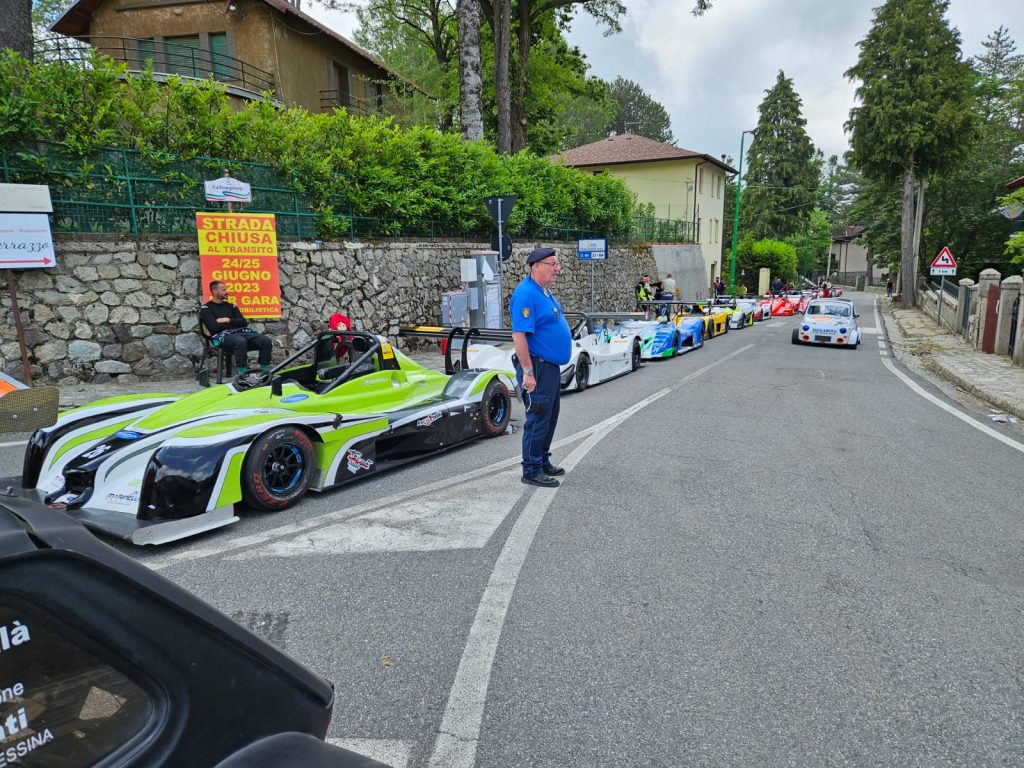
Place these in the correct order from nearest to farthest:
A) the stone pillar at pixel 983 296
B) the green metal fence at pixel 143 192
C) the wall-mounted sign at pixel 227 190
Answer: the green metal fence at pixel 143 192 < the wall-mounted sign at pixel 227 190 < the stone pillar at pixel 983 296

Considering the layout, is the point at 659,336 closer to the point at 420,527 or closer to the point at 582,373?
the point at 582,373

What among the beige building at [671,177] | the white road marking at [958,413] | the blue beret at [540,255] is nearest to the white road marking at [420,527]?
the blue beret at [540,255]

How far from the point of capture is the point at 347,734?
94.8 inches

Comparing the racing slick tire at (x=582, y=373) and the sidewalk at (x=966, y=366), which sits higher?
the racing slick tire at (x=582, y=373)

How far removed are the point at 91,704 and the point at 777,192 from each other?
64.3 m

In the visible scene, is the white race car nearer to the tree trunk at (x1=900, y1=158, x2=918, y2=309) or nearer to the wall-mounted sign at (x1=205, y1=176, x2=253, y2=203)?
the wall-mounted sign at (x1=205, y1=176, x2=253, y2=203)

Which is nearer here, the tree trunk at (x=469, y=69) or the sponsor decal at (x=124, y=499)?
the sponsor decal at (x=124, y=499)

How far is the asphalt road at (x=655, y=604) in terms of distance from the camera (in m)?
2.45

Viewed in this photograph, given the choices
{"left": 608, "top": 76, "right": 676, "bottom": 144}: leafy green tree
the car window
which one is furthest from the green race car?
{"left": 608, "top": 76, "right": 676, "bottom": 144}: leafy green tree

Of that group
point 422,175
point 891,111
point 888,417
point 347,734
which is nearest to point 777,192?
point 891,111

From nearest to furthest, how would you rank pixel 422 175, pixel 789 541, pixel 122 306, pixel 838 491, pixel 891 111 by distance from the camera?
pixel 789 541 < pixel 838 491 < pixel 122 306 < pixel 422 175 < pixel 891 111

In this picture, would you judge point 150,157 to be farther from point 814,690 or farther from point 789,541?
point 814,690

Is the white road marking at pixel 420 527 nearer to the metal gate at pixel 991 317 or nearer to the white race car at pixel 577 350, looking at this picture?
the white race car at pixel 577 350

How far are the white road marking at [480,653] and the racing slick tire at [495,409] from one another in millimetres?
1889
